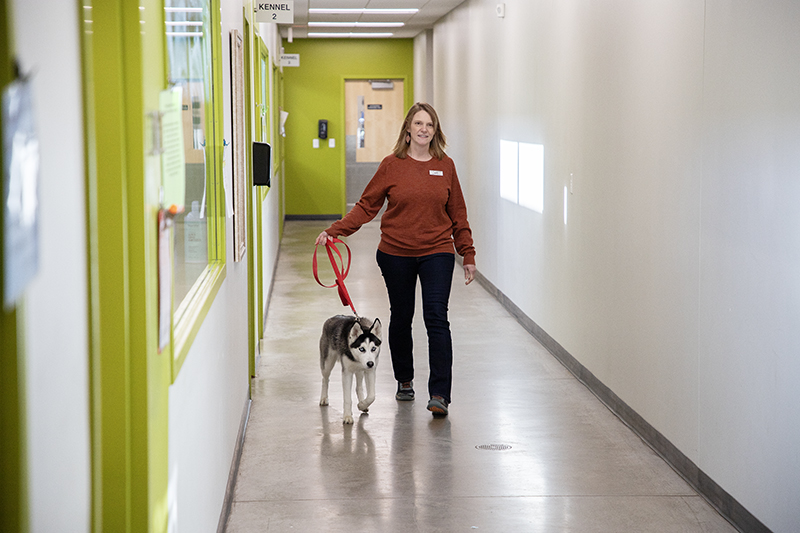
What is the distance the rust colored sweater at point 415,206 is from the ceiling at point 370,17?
5.99 m

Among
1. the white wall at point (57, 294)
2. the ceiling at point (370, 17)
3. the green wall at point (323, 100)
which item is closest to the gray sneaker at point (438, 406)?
the white wall at point (57, 294)

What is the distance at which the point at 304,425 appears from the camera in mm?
4492

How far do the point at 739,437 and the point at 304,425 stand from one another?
220cm

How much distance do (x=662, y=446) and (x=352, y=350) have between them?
156 centimetres

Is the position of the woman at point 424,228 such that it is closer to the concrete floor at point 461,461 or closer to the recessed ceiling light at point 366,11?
the concrete floor at point 461,461

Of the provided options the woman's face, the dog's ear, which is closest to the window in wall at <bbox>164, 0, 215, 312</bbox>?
the dog's ear

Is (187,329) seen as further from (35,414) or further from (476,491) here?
(476,491)

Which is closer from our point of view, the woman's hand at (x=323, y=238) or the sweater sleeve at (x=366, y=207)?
the woman's hand at (x=323, y=238)

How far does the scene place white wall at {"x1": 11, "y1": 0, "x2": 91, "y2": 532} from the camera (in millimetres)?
1044

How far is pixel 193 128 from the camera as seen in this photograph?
2.54m

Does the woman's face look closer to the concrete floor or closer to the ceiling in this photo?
the concrete floor

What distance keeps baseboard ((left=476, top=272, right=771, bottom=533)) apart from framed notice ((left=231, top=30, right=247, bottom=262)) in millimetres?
2137

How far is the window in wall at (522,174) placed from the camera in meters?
6.50

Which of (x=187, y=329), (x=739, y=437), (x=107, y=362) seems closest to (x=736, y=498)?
(x=739, y=437)
